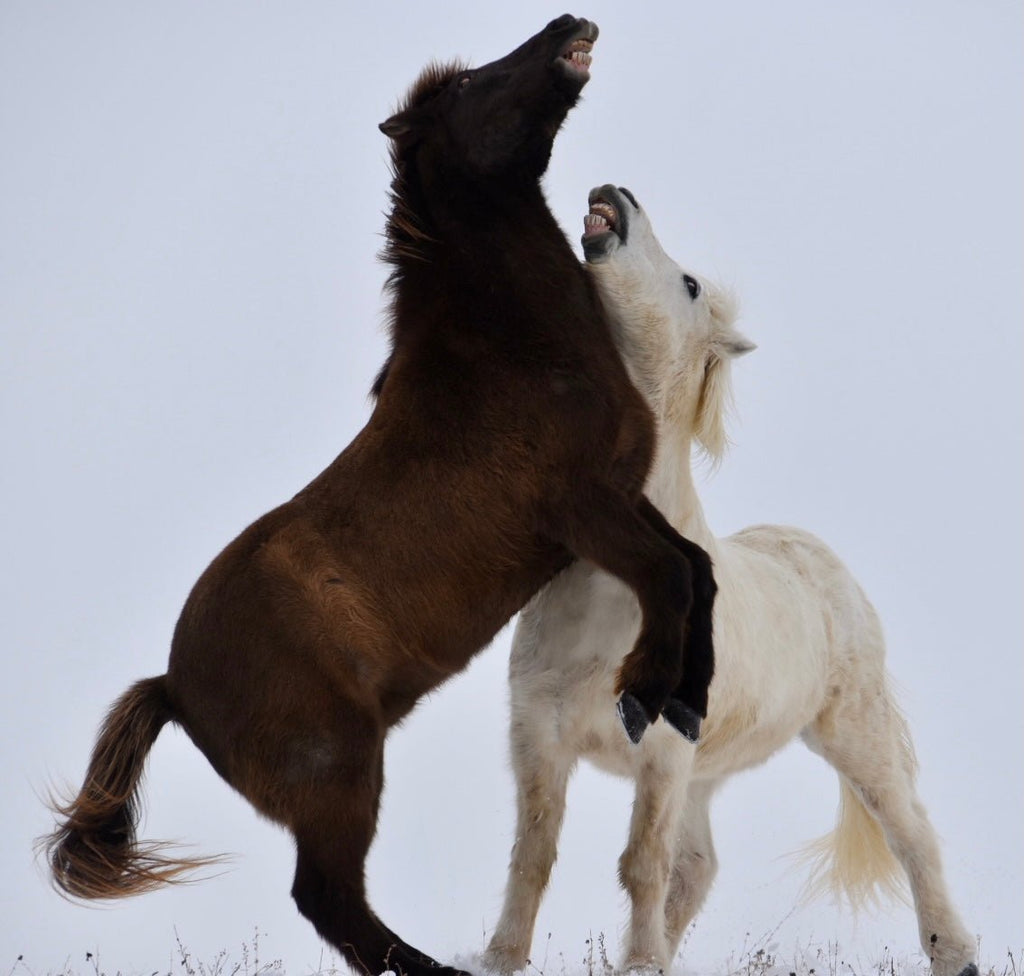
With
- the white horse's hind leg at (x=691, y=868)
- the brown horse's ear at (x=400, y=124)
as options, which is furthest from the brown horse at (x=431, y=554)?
the white horse's hind leg at (x=691, y=868)

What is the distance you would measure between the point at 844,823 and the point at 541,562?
3006 mm

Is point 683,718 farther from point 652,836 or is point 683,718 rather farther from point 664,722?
point 652,836

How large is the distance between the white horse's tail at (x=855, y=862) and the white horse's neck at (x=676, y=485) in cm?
203

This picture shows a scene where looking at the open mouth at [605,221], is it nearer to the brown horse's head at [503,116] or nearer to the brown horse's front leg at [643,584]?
the brown horse's head at [503,116]

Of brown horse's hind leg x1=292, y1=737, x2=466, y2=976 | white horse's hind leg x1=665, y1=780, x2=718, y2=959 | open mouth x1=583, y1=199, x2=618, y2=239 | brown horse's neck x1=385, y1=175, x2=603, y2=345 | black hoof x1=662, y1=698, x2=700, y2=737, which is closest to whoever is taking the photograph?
brown horse's hind leg x1=292, y1=737, x2=466, y2=976

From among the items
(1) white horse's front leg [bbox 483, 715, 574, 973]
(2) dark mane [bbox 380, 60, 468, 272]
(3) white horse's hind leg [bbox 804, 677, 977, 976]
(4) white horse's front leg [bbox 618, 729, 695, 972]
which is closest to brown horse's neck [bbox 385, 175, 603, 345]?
(2) dark mane [bbox 380, 60, 468, 272]

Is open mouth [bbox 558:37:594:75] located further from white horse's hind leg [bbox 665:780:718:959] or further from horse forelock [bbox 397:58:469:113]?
white horse's hind leg [bbox 665:780:718:959]

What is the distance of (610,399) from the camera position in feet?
15.4

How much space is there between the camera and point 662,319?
17.3 feet

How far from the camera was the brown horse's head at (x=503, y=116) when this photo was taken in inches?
191

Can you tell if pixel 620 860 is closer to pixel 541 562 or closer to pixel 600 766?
pixel 600 766

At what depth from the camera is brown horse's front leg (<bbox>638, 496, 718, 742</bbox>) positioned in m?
4.54

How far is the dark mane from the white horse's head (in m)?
0.63

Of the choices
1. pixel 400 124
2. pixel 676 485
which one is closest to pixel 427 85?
pixel 400 124
